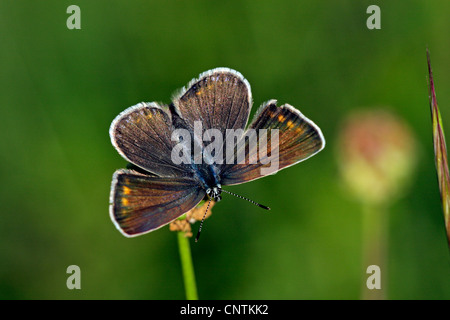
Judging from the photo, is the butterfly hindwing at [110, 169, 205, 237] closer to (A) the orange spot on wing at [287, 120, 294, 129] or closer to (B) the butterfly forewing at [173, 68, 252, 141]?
(B) the butterfly forewing at [173, 68, 252, 141]

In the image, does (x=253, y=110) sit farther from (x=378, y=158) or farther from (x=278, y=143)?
(x=278, y=143)

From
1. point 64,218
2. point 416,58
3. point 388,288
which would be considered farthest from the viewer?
point 416,58

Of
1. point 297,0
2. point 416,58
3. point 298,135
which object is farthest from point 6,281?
point 416,58

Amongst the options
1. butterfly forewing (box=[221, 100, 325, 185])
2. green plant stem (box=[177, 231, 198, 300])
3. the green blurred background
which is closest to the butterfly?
butterfly forewing (box=[221, 100, 325, 185])

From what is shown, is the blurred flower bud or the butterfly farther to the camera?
the blurred flower bud

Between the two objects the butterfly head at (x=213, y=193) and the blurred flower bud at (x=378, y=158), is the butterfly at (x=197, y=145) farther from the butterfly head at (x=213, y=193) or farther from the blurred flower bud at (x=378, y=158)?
the blurred flower bud at (x=378, y=158)

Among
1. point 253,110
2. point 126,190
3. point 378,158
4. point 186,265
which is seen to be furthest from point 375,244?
point 126,190

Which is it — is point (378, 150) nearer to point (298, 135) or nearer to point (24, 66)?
point (298, 135)
